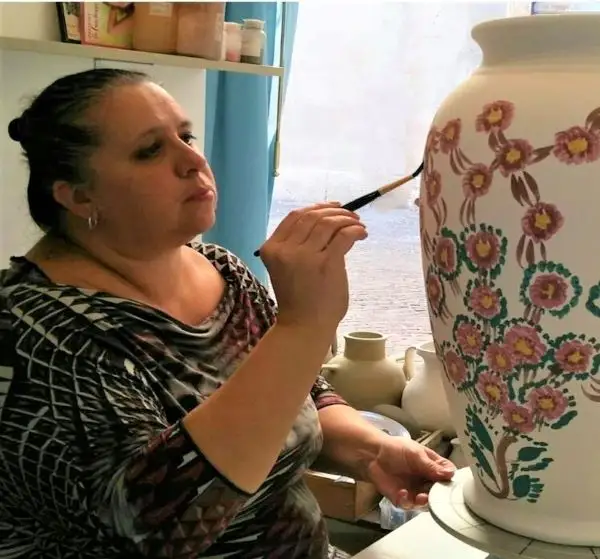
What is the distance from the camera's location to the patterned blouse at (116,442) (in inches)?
31.0

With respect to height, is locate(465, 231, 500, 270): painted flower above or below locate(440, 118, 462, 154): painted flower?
below

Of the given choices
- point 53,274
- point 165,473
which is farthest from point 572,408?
point 53,274

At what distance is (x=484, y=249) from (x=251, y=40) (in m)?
1.07

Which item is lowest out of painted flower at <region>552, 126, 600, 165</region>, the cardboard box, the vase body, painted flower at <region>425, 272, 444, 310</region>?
the cardboard box

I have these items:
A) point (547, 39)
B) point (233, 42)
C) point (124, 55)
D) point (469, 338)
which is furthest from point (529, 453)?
point (233, 42)

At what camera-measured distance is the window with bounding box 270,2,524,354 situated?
1.85 meters

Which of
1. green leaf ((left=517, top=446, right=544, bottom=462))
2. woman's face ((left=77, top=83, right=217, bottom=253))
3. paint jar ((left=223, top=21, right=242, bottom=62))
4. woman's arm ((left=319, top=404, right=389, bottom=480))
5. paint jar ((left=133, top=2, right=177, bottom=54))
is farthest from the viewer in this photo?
paint jar ((left=223, top=21, right=242, bottom=62))

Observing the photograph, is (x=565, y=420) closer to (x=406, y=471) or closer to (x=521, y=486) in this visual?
(x=521, y=486)

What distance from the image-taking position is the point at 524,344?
0.71 m

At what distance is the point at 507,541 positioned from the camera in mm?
785

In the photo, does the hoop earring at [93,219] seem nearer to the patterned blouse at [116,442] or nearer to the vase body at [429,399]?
the patterned blouse at [116,442]

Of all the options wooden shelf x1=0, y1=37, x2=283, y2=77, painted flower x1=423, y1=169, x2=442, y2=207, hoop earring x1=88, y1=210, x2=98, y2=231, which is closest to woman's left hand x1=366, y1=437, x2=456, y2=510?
painted flower x1=423, y1=169, x2=442, y2=207

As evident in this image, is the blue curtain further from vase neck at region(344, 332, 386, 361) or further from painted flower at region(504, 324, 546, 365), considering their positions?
painted flower at region(504, 324, 546, 365)

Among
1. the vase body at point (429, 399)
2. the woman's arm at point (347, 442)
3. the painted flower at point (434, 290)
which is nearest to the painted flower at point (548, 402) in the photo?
the painted flower at point (434, 290)
